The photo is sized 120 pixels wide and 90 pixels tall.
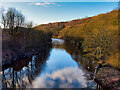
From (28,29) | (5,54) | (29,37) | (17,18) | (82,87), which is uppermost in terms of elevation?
(17,18)

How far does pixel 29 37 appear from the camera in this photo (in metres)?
44.5

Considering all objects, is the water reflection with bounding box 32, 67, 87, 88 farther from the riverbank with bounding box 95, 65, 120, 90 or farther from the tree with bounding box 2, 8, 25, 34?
the tree with bounding box 2, 8, 25, 34

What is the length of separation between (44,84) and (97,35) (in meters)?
14.1

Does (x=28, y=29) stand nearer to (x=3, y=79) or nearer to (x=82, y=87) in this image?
(x=3, y=79)

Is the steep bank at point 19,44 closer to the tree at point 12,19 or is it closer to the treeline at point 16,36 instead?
the treeline at point 16,36

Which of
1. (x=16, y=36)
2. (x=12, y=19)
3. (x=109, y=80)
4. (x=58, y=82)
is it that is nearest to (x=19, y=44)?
(x=16, y=36)

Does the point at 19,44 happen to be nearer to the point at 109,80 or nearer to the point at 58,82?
the point at 58,82

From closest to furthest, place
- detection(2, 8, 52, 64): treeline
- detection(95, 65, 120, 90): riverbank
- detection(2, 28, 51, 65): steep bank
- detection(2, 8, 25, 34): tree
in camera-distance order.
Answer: detection(95, 65, 120, 90): riverbank → detection(2, 28, 51, 65): steep bank → detection(2, 8, 52, 64): treeline → detection(2, 8, 25, 34): tree

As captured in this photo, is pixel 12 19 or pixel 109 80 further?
pixel 12 19

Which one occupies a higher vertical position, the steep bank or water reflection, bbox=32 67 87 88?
the steep bank

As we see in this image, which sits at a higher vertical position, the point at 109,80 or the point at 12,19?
the point at 12,19

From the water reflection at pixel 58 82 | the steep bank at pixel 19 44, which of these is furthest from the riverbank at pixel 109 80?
the steep bank at pixel 19 44

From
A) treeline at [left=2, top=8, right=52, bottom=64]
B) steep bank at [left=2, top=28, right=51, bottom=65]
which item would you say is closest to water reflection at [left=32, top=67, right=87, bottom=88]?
steep bank at [left=2, top=28, right=51, bottom=65]

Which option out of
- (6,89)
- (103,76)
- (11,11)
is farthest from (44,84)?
(11,11)
